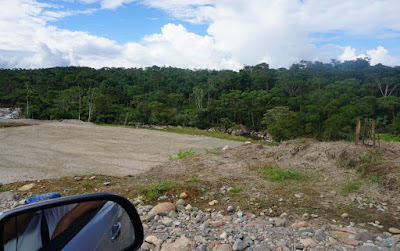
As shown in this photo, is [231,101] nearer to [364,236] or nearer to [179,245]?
[364,236]

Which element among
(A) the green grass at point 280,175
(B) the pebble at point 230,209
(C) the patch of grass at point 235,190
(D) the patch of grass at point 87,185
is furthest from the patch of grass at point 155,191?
(A) the green grass at point 280,175

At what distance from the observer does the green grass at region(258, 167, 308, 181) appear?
571 centimetres

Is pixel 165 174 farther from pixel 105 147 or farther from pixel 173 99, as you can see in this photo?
pixel 173 99

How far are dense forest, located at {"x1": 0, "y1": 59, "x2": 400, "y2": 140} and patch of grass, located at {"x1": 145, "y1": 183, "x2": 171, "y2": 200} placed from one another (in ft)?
53.2

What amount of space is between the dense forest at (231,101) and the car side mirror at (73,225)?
19475mm

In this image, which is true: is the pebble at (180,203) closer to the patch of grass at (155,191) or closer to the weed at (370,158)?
the patch of grass at (155,191)

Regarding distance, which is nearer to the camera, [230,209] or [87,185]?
[230,209]

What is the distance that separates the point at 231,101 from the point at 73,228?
36.9 metres

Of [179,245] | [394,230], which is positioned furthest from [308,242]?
[179,245]

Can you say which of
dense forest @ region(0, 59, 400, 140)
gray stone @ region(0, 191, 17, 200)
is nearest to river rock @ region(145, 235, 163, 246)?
gray stone @ region(0, 191, 17, 200)

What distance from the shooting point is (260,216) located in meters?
3.97

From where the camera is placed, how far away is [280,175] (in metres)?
5.79

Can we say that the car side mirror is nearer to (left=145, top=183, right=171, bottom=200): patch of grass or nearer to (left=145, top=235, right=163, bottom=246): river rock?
(left=145, top=235, right=163, bottom=246): river rock

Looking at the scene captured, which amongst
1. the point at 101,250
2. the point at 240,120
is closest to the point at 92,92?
the point at 240,120
